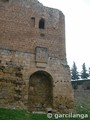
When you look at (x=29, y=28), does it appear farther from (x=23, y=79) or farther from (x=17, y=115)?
(x=17, y=115)

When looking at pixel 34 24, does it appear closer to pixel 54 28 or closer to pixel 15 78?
pixel 54 28

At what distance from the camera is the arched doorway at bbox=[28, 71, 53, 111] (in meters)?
14.3

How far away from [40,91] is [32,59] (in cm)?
195

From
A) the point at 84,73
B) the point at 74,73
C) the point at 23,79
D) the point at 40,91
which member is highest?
the point at 74,73

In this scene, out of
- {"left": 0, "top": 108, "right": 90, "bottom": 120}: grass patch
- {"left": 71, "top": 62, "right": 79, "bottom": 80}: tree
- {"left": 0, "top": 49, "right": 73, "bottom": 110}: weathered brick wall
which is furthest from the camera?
{"left": 71, "top": 62, "right": 79, "bottom": 80}: tree

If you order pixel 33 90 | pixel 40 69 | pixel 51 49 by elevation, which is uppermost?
pixel 51 49

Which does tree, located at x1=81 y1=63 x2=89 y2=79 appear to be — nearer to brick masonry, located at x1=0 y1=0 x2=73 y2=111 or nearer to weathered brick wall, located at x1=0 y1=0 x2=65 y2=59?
weathered brick wall, located at x1=0 y1=0 x2=65 y2=59

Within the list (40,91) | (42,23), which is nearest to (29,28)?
(42,23)

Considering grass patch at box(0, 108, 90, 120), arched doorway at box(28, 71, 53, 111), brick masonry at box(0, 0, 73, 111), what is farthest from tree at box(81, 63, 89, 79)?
grass patch at box(0, 108, 90, 120)

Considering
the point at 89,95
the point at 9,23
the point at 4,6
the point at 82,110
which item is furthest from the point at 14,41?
the point at 89,95

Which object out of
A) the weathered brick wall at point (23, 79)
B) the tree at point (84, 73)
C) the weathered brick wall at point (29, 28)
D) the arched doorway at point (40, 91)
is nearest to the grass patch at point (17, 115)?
the weathered brick wall at point (23, 79)

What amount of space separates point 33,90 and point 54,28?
424cm

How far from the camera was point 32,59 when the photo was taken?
1455 cm

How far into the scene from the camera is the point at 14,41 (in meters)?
14.5
